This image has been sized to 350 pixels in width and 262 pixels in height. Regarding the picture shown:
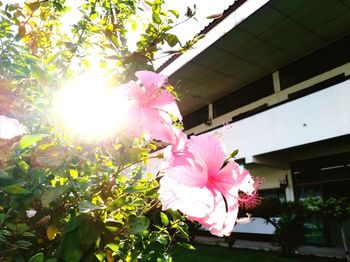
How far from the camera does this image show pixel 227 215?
0.56 m

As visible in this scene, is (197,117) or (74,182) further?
(197,117)

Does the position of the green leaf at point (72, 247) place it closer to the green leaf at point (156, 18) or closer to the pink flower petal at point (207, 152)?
the pink flower petal at point (207, 152)

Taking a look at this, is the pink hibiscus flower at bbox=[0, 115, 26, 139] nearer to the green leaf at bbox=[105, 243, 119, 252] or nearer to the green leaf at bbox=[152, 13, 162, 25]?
the green leaf at bbox=[105, 243, 119, 252]

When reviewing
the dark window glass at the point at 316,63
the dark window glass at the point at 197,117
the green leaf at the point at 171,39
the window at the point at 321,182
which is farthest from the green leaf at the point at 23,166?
the dark window glass at the point at 197,117

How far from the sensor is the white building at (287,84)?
24.1 feet

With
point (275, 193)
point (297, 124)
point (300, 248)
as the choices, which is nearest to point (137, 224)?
point (297, 124)

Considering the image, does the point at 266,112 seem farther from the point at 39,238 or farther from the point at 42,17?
the point at 39,238

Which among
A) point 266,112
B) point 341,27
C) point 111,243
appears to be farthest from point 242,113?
point 111,243

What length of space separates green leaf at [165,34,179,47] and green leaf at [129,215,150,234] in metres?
0.50

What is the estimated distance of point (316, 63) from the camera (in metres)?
8.98

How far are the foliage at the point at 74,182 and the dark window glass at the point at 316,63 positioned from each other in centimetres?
848

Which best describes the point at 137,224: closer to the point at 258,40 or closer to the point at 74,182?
the point at 74,182

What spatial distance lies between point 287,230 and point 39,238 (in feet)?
24.6

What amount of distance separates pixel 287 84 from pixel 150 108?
9.94 meters
